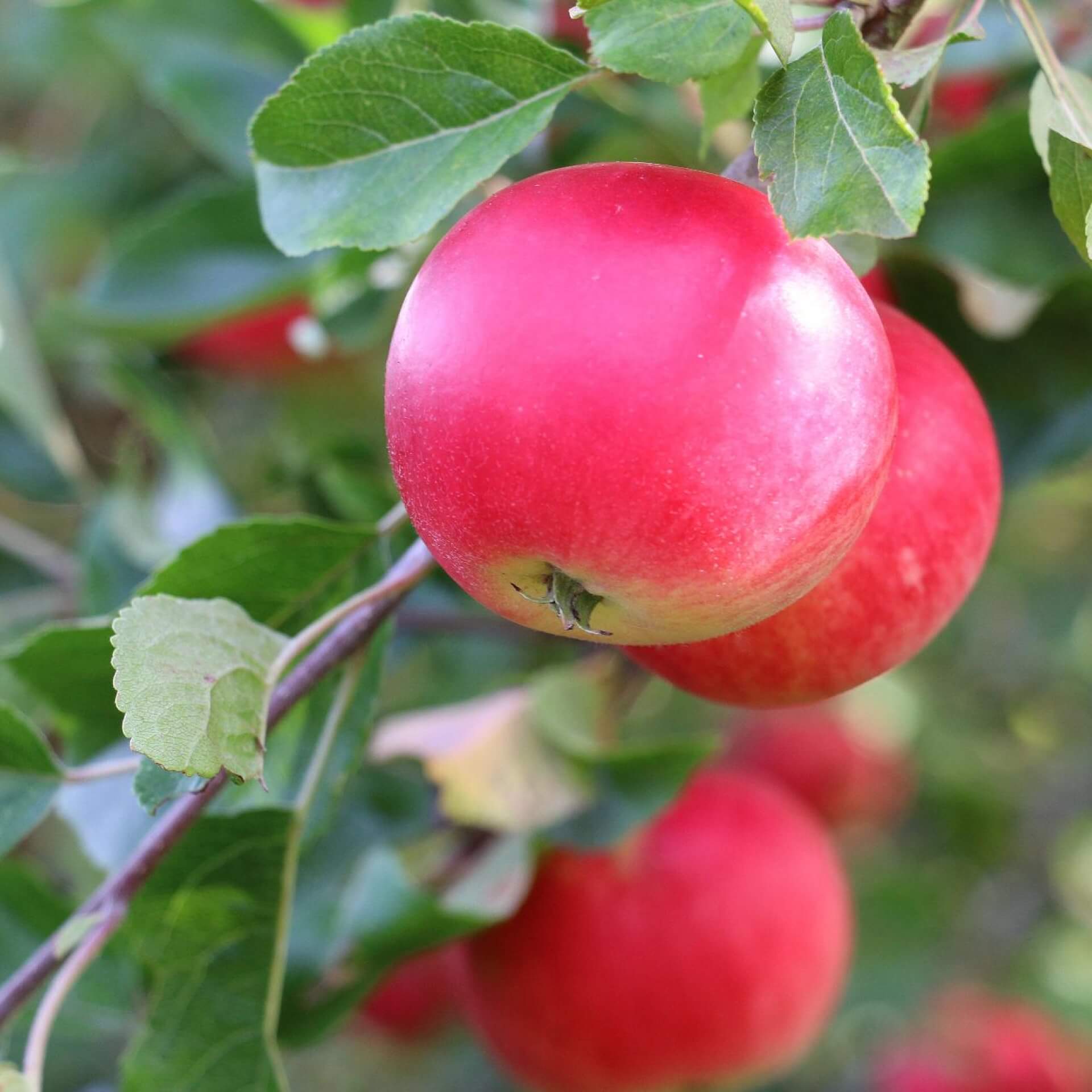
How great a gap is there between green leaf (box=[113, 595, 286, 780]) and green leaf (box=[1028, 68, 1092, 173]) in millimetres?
400

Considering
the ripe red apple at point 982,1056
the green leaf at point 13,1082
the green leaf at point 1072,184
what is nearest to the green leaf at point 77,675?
the green leaf at point 13,1082

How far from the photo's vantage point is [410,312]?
0.52 m

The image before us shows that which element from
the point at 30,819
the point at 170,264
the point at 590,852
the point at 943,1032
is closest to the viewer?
the point at 30,819

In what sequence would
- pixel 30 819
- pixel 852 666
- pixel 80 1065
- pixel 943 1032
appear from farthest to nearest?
pixel 943 1032
pixel 80 1065
pixel 30 819
pixel 852 666

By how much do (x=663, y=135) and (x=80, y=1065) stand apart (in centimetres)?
126

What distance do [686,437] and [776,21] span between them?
6.4 inches

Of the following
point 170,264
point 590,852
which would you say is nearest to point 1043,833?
point 590,852

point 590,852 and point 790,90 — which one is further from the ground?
point 790,90

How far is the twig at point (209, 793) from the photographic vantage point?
0.65 m

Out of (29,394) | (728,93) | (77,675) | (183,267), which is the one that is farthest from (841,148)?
(29,394)

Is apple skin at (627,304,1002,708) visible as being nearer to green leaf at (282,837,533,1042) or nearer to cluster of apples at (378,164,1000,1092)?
cluster of apples at (378,164,1000,1092)

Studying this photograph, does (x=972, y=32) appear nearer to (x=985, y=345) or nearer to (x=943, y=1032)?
(x=985, y=345)

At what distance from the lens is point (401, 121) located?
58 cm

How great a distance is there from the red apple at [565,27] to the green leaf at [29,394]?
0.57m
